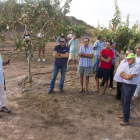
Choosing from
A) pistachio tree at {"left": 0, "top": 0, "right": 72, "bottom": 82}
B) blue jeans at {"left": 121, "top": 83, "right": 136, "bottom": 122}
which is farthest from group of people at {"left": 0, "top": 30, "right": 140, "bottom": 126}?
pistachio tree at {"left": 0, "top": 0, "right": 72, "bottom": 82}

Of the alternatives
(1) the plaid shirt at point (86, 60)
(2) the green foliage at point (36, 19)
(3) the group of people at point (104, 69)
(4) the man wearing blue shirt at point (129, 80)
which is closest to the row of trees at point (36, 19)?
(2) the green foliage at point (36, 19)

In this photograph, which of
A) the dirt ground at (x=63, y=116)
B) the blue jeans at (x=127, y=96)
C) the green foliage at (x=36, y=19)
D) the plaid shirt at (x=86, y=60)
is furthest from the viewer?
the green foliage at (x=36, y=19)

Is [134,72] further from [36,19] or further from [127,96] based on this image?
[36,19]

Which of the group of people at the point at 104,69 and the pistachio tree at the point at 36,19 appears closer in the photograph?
the group of people at the point at 104,69

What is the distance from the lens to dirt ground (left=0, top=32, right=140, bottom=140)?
389 cm

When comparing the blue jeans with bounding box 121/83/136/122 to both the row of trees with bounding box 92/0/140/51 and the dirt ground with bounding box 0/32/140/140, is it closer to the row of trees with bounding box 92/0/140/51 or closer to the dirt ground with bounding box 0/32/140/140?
the dirt ground with bounding box 0/32/140/140

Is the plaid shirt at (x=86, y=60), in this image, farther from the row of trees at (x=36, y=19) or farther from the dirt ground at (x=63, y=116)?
the row of trees at (x=36, y=19)

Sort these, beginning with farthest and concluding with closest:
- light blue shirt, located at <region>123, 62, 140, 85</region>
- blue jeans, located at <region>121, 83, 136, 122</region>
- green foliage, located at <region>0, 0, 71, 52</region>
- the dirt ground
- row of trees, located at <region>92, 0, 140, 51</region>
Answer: row of trees, located at <region>92, 0, 140, 51</region> → green foliage, located at <region>0, 0, 71, 52</region> → blue jeans, located at <region>121, 83, 136, 122</region> → light blue shirt, located at <region>123, 62, 140, 85</region> → the dirt ground

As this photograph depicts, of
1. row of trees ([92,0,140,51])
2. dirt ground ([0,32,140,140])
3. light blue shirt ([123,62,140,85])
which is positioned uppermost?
row of trees ([92,0,140,51])

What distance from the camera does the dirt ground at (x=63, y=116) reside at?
3.89 m

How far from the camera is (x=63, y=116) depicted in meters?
4.68

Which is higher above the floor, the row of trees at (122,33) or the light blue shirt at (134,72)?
the row of trees at (122,33)

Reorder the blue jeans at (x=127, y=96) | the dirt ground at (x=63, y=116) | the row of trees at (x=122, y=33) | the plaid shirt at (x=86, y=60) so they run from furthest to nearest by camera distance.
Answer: the row of trees at (x=122, y=33) → the plaid shirt at (x=86, y=60) → the blue jeans at (x=127, y=96) → the dirt ground at (x=63, y=116)

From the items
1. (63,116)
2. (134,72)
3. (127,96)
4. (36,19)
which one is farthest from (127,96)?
(36,19)
